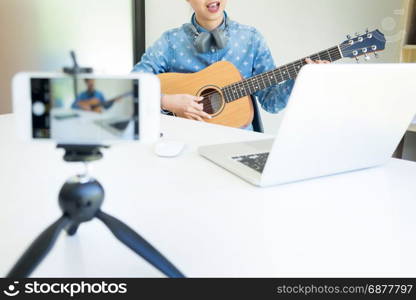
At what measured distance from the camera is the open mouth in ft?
5.97

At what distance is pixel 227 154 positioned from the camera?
89 cm

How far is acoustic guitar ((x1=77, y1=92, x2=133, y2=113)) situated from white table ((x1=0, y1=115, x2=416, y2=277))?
0.20m

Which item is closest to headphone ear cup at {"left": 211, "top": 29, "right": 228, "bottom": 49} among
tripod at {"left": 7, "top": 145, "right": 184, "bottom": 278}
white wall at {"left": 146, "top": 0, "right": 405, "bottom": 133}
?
white wall at {"left": 146, "top": 0, "right": 405, "bottom": 133}

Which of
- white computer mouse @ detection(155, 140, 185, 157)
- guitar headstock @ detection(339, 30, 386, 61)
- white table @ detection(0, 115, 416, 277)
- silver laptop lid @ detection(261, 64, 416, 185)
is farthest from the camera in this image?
guitar headstock @ detection(339, 30, 386, 61)

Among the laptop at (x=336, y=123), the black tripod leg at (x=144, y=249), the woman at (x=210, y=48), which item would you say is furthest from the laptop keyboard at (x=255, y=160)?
the woman at (x=210, y=48)

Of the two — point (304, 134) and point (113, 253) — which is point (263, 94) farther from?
point (113, 253)

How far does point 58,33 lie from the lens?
2543 millimetres

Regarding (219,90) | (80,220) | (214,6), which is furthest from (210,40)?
(80,220)

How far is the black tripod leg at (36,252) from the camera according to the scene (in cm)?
41

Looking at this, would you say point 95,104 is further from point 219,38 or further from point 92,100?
point 219,38

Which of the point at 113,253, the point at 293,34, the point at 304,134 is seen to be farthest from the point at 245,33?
the point at 113,253

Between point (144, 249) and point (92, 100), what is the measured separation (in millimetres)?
166

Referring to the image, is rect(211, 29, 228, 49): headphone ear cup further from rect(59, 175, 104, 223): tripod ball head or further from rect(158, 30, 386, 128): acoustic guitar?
rect(59, 175, 104, 223): tripod ball head

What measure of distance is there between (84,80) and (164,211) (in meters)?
0.29
